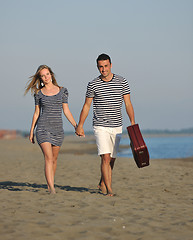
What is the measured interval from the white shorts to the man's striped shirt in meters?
0.08

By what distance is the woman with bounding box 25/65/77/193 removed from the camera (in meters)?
6.42

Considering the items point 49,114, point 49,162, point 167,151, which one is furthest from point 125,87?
point 167,151

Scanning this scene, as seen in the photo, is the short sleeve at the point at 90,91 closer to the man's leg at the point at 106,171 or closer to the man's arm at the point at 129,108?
the man's arm at the point at 129,108

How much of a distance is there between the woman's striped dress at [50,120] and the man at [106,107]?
15.0 inches

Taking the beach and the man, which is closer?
the beach

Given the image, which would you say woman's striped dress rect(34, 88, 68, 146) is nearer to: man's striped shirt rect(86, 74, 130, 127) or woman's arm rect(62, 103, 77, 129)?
woman's arm rect(62, 103, 77, 129)

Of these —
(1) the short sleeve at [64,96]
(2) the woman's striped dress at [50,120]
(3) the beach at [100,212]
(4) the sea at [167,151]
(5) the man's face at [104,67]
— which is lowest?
(4) the sea at [167,151]

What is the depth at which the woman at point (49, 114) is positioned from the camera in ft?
21.1

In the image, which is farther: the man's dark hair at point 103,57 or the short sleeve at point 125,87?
the short sleeve at point 125,87

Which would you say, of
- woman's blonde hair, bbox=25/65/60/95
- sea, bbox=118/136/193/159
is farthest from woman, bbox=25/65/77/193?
sea, bbox=118/136/193/159

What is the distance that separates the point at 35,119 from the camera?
6.65 meters

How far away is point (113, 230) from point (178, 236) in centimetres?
67

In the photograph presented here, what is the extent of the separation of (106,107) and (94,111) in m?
0.24

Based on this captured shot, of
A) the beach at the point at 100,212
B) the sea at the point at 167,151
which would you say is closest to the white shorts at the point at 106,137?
the beach at the point at 100,212
